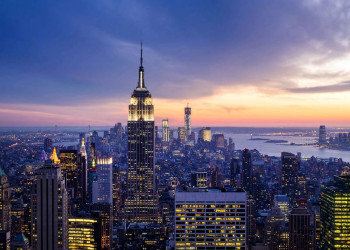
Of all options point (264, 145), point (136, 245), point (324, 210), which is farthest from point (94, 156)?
point (324, 210)

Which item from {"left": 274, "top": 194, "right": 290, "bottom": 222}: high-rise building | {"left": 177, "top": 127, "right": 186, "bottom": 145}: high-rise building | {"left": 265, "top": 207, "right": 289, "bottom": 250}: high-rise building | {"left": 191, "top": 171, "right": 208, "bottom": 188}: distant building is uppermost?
{"left": 177, "top": 127, "right": 186, "bottom": 145}: high-rise building

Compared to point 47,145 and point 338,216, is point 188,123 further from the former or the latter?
point 338,216

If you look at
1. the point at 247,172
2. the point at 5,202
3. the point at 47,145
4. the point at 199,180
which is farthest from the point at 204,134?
the point at 5,202

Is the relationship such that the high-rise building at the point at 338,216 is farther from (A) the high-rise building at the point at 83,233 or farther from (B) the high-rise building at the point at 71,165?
(B) the high-rise building at the point at 71,165

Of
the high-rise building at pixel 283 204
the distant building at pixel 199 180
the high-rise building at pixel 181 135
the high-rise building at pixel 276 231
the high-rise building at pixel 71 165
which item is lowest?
the high-rise building at pixel 276 231

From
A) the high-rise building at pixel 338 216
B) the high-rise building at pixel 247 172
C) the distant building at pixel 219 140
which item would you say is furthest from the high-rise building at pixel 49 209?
the distant building at pixel 219 140

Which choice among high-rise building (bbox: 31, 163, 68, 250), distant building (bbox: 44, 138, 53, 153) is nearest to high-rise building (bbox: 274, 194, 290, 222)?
distant building (bbox: 44, 138, 53, 153)

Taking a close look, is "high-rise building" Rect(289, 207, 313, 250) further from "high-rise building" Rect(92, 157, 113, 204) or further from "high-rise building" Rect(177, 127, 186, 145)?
"high-rise building" Rect(177, 127, 186, 145)
